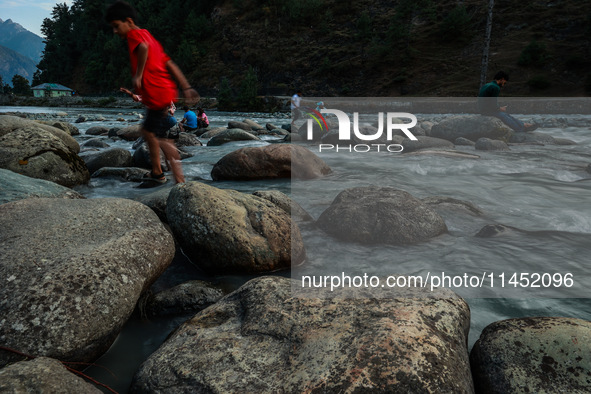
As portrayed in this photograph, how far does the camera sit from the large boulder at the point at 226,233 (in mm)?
3301

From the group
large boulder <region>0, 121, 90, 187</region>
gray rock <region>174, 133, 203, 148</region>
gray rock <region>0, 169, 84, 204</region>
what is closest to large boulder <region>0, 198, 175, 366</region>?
gray rock <region>0, 169, 84, 204</region>

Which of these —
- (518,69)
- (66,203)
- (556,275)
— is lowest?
(556,275)

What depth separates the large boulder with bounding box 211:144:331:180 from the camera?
272 inches

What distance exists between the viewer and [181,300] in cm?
277

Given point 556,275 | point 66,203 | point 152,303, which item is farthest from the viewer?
point 556,275

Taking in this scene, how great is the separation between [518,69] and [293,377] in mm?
48650

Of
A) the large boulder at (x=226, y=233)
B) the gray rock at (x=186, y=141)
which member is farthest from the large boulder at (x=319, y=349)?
the gray rock at (x=186, y=141)

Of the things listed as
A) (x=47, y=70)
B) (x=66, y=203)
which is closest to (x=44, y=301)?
(x=66, y=203)

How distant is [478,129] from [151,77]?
10.3 meters

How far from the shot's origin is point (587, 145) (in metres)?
12.0

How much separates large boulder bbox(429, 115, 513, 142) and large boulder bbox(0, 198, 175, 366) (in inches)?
441

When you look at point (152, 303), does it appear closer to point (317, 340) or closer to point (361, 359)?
point (317, 340)

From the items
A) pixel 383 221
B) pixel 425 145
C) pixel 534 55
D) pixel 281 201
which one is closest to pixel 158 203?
pixel 281 201

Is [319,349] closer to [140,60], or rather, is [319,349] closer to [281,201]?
[281,201]
